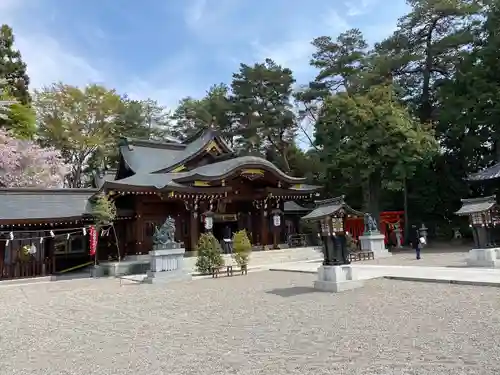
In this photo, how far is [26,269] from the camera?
675 inches

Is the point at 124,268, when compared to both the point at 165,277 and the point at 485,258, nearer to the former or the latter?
the point at 165,277

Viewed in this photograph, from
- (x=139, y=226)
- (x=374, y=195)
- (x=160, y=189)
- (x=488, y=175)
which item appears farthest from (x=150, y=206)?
(x=488, y=175)

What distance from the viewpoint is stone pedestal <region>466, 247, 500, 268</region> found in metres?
12.7

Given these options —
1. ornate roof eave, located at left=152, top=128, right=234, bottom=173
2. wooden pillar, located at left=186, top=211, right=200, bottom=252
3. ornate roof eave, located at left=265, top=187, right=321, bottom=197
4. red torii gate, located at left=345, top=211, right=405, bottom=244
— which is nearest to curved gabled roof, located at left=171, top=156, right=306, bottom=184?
ornate roof eave, located at left=265, top=187, right=321, bottom=197

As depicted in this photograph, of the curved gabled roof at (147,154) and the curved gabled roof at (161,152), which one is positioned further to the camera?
the curved gabled roof at (147,154)

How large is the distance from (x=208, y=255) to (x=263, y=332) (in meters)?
8.67

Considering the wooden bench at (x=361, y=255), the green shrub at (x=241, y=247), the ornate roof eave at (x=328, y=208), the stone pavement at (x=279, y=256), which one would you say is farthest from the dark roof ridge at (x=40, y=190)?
the ornate roof eave at (x=328, y=208)

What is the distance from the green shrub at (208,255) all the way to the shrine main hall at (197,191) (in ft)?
14.7

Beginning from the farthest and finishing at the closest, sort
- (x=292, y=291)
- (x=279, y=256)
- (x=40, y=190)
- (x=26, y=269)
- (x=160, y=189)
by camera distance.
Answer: (x=279, y=256) < (x=40, y=190) < (x=160, y=189) < (x=26, y=269) < (x=292, y=291)

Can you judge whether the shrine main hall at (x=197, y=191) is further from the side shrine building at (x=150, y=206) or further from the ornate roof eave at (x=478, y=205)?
the ornate roof eave at (x=478, y=205)

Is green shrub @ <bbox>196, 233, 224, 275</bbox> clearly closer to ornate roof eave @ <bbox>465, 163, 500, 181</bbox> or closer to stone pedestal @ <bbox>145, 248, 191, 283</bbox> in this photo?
stone pedestal @ <bbox>145, 248, 191, 283</bbox>

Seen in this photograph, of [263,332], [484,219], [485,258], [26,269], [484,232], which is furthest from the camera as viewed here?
[26,269]

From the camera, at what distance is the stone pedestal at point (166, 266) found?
13.7 meters

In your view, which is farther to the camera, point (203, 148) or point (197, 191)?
point (203, 148)
